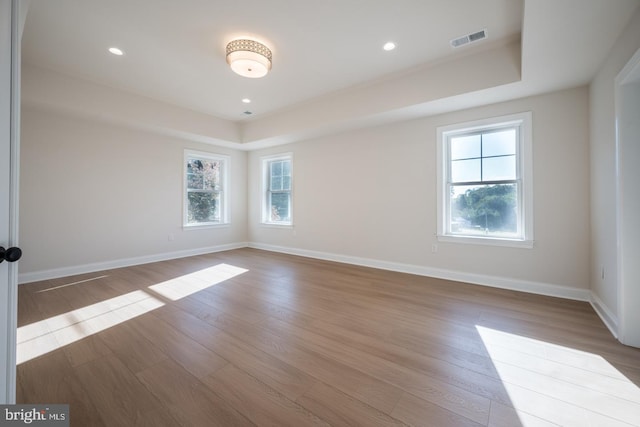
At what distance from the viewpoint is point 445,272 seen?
3.72m

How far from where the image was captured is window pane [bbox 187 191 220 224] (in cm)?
546

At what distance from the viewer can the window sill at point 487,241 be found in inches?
125

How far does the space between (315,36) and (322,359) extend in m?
3.03

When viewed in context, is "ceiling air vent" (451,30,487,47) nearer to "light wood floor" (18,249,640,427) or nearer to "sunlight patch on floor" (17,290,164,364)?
"light wood floor" (18,249,640,427)

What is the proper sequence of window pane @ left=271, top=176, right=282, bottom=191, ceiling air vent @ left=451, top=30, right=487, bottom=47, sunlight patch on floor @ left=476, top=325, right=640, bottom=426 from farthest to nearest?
window pane @ left=271, top=176, right=282, bottom=191 → ceiling air vent @ left=451, top=30, right=487, bottom=47 → sunlight patch on floor @ left=476, top=325, right=640, bottom=426

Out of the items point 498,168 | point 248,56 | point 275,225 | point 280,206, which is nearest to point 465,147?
point 498,168

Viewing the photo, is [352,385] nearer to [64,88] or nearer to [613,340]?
[613,340]

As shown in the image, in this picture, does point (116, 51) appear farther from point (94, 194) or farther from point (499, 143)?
point (499, 143)

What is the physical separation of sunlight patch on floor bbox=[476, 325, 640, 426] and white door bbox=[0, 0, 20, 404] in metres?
2.34

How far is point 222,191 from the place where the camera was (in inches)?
236

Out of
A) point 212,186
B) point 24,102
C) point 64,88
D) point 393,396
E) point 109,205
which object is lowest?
point 393,396

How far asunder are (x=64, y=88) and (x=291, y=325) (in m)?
4.32

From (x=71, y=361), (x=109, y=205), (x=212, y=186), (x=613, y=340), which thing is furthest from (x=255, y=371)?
(x=212, y=186)

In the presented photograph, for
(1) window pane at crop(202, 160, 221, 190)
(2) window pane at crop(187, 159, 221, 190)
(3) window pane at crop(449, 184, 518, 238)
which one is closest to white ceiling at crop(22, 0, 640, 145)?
(3) window pane at crop(449, 184, 518, 238)
